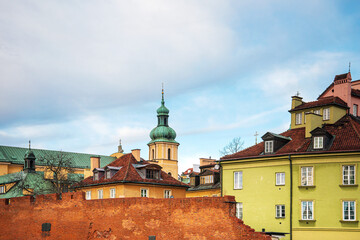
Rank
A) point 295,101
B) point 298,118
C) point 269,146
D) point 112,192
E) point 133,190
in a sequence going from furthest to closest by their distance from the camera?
point 112,192 < point 133,190 < point 295,101 < point 298,118 < point 269,146

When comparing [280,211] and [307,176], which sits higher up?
[307,176]

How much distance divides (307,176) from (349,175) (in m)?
2.70

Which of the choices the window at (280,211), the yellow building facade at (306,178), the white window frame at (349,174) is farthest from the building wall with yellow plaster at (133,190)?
the white window frame at (349,174)

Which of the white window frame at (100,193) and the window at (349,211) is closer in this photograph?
the window at (349,211)

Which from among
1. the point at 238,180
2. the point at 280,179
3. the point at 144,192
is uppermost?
the point at 280,179

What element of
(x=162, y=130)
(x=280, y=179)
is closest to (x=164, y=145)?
(x=162, y=130)

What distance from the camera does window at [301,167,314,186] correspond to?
3139 centimetres

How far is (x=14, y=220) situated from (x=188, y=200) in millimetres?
16816

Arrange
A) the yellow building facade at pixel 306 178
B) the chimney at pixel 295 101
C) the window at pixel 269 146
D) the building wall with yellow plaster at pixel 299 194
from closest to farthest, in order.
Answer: the building wall with yellow plaster at pixel 299 194 < the yellow building facade at pixel 306 178 < the window at pixel 269 146 < the chimney at pixel 295 101

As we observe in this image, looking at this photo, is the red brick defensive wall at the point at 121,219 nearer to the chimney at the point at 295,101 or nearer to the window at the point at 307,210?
the window at the point at 307,210

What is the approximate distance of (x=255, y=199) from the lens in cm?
3391

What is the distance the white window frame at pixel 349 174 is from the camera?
2975 centimetres

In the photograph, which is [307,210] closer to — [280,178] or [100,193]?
[280,178]

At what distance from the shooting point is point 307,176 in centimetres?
3158
